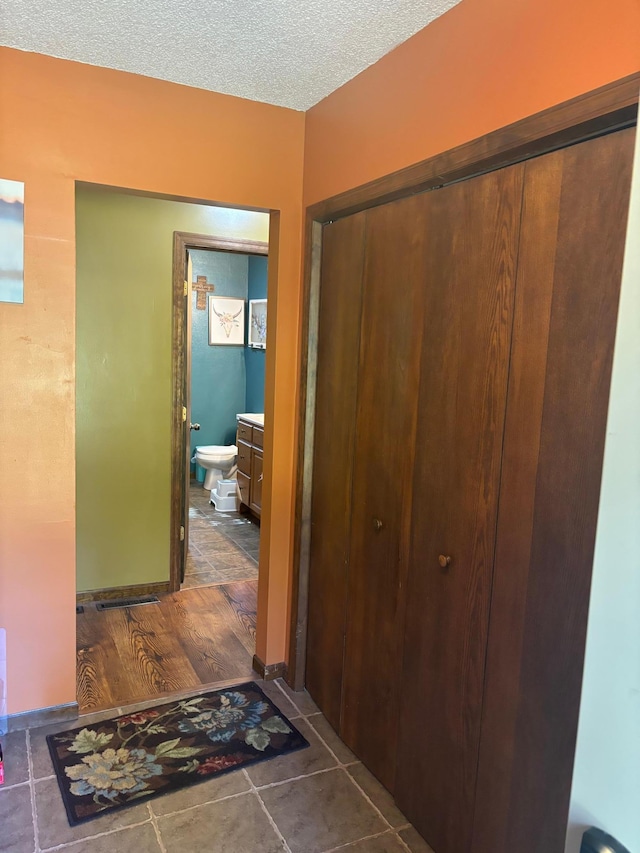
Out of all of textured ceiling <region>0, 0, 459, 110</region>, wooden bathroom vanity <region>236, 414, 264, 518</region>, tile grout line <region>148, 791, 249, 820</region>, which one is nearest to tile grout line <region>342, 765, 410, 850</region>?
tile grout line <region>148, 791, 249, 820</region>

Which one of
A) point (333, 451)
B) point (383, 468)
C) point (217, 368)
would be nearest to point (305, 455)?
point (333, 451)

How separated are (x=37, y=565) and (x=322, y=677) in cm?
123

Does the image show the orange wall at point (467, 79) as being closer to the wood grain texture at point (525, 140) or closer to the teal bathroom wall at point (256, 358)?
the wood grain texture at point (525, 140)

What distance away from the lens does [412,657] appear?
2.01m

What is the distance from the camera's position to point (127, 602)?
366 cm

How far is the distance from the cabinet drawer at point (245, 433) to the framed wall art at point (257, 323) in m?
1.22

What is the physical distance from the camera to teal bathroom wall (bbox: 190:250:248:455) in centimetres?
629

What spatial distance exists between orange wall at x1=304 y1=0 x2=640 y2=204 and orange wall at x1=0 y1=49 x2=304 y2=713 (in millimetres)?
347

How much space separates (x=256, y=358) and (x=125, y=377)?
2812 mm

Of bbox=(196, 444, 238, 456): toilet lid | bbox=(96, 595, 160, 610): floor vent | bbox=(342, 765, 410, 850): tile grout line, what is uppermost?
bbox=(196, 444, 238, 456): toilet lid

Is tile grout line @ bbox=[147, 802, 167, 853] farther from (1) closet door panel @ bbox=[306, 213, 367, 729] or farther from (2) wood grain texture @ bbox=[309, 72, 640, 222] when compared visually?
(2) wood grain texture @ bbox=[309, 72, 640, 222]

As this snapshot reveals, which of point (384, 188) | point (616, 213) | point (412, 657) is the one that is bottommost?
point (412, 657)

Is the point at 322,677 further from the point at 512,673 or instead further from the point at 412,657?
the point at 512,673

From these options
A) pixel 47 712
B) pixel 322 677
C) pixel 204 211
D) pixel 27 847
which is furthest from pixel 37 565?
pixel 204 211
